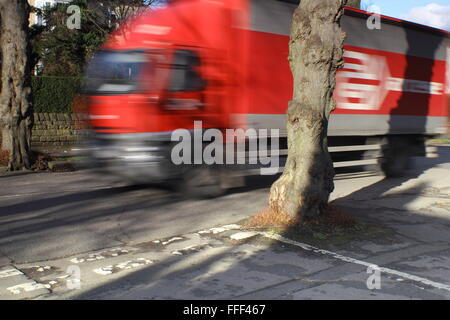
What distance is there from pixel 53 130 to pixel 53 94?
173cm

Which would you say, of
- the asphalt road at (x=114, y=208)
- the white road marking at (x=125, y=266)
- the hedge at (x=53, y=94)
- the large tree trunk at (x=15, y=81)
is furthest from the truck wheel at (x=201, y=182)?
the hedge at (x=53, y=94)

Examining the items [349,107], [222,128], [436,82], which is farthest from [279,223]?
[436,82]

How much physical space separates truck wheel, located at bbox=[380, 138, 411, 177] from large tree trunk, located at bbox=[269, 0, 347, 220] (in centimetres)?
616

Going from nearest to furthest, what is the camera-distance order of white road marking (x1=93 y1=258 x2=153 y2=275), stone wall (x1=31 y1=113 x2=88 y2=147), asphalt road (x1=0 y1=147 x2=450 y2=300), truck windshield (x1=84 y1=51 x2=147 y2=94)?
white road marking (x1=93 y1=258 x2=153 y2=275)
asphalt road (x1=0 y1=147 x2=450 y2=300)
truck windshield (x1=84 y1=51 x2=147 y2=94)
stone wall (x1=31 y1=113 x2=88 y2=147)

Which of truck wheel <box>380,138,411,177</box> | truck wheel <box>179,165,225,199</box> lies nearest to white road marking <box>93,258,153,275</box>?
truck wheel <box>179,165,225,199</box>

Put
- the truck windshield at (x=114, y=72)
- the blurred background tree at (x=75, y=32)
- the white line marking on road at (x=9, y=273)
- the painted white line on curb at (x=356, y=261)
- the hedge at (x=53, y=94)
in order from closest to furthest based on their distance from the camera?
1. the painted white line on curb at (x=356, y=261)
2. the white line marking on road at (x=9, y=273)
3. the truck windshield at (x=114, y=72)
4. the hedge at (x=53, y=94)
5. the blurred background tree at (x=75, y=32)

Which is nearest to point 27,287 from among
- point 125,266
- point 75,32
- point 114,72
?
point 125,266

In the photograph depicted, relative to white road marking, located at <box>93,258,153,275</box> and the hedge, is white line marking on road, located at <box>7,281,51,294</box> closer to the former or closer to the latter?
white road marking, located at <box>93,258,153,275</box>

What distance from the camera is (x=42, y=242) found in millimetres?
6594

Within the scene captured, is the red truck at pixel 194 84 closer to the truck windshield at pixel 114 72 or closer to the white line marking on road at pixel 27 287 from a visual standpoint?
the truck windshield at pixel 114 72

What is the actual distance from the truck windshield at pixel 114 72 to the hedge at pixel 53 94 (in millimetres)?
12344

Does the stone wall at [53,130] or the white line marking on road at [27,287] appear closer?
the white line marking on road at [27,287]

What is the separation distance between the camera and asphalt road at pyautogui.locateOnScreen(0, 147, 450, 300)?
6629 mm

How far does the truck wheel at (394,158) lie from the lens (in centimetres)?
1278
